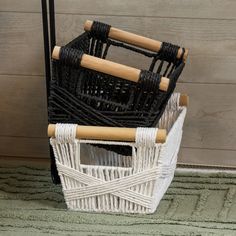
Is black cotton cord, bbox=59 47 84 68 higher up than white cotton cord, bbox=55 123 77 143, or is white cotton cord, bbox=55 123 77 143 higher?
black cotton cord, bbox=59 47 84 68

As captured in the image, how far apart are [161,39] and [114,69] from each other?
36 centimetres

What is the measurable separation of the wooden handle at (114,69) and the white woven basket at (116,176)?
0.11 metres

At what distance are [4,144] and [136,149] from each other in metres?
0.59

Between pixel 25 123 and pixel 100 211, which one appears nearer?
pixel 100 211

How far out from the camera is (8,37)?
148 cm

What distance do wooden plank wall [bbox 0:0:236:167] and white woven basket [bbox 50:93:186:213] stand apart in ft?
0.80

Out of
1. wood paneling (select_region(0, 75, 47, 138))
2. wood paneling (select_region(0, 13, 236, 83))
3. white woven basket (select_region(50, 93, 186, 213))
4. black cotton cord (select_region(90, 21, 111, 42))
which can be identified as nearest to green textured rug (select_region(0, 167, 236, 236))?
white woven basket (select_region(50, 93, 186, 213))

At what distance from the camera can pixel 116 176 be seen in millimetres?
1188

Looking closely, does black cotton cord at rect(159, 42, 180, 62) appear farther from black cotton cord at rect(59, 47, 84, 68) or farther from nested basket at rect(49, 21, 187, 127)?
black cotton cord at rect(59, 47, 84, 68)

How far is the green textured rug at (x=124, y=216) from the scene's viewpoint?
1164mm

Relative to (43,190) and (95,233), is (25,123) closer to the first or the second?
(43,190)

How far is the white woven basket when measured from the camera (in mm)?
1148

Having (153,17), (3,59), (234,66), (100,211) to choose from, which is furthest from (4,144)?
(234,66)

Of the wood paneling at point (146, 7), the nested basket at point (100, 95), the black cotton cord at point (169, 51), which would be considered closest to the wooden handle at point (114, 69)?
the nested basket at point (100, 95)
